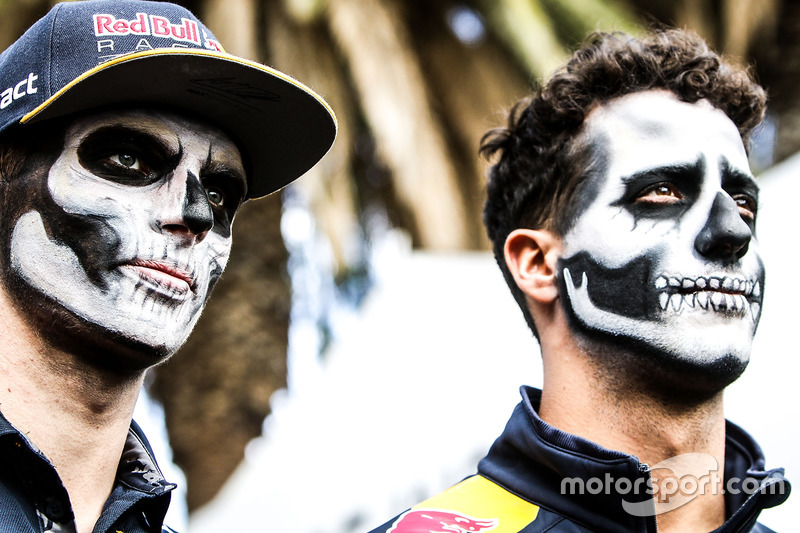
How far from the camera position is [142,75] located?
2.59m

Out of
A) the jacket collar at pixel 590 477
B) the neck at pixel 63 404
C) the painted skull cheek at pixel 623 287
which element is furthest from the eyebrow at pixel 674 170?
the neck at pixel 63 404

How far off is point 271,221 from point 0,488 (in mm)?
4582

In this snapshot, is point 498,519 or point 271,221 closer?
point 498,519

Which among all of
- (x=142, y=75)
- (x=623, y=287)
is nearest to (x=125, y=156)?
(x=142, y=75)

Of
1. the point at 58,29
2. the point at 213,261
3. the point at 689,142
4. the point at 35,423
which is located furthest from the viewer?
the point at 689,142

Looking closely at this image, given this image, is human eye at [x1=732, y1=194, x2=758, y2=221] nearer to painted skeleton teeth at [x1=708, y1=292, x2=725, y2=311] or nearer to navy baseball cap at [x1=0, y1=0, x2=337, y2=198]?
painted skeleton teeth at [x1=708, y1=292, x2=725, y2=311]

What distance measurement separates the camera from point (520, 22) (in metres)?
6.14

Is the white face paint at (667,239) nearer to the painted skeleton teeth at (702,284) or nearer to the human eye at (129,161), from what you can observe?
the painted skeleton teeth at (702,284)

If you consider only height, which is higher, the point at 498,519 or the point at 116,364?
the point at 116,364

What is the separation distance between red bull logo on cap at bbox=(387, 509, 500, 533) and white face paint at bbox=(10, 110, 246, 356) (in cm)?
97

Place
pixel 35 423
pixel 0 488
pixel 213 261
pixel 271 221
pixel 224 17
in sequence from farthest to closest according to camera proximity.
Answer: pixel 271 221, pixel 224 17, pixel 213 261, pixel 35 423, pixel 0 488

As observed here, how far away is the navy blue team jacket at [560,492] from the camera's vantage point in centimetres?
270

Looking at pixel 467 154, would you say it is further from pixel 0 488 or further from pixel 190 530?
pixel 0 488

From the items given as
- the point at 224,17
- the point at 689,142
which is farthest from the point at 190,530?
the point at 689,142
